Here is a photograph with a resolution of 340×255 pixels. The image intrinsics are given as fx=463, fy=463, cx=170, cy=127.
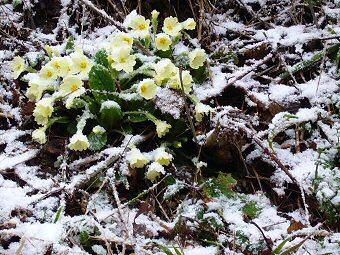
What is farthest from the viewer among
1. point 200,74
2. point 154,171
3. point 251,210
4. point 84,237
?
point 200,74

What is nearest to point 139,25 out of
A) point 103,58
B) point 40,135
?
point 103,58

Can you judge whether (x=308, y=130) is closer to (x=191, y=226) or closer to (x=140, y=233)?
(x=191, y=226)

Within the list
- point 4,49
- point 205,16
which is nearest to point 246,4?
point 205,16

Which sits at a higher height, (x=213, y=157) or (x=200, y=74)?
(x=200, y=74)

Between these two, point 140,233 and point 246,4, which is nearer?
point 140,233

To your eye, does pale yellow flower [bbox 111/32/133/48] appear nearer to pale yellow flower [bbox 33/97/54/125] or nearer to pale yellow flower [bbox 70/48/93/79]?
pale yellow flower [bbox 70/48/93/79]

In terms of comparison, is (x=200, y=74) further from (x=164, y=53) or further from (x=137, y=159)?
(x=137, y=159)

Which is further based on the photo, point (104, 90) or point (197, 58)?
point (197, 58)

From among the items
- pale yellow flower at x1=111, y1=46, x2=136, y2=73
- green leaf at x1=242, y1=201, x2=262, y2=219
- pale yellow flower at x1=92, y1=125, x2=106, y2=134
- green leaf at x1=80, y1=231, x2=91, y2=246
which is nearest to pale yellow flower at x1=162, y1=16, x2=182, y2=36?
pale yellow flower at x1=111, y1=46, x2=136, y2=73
